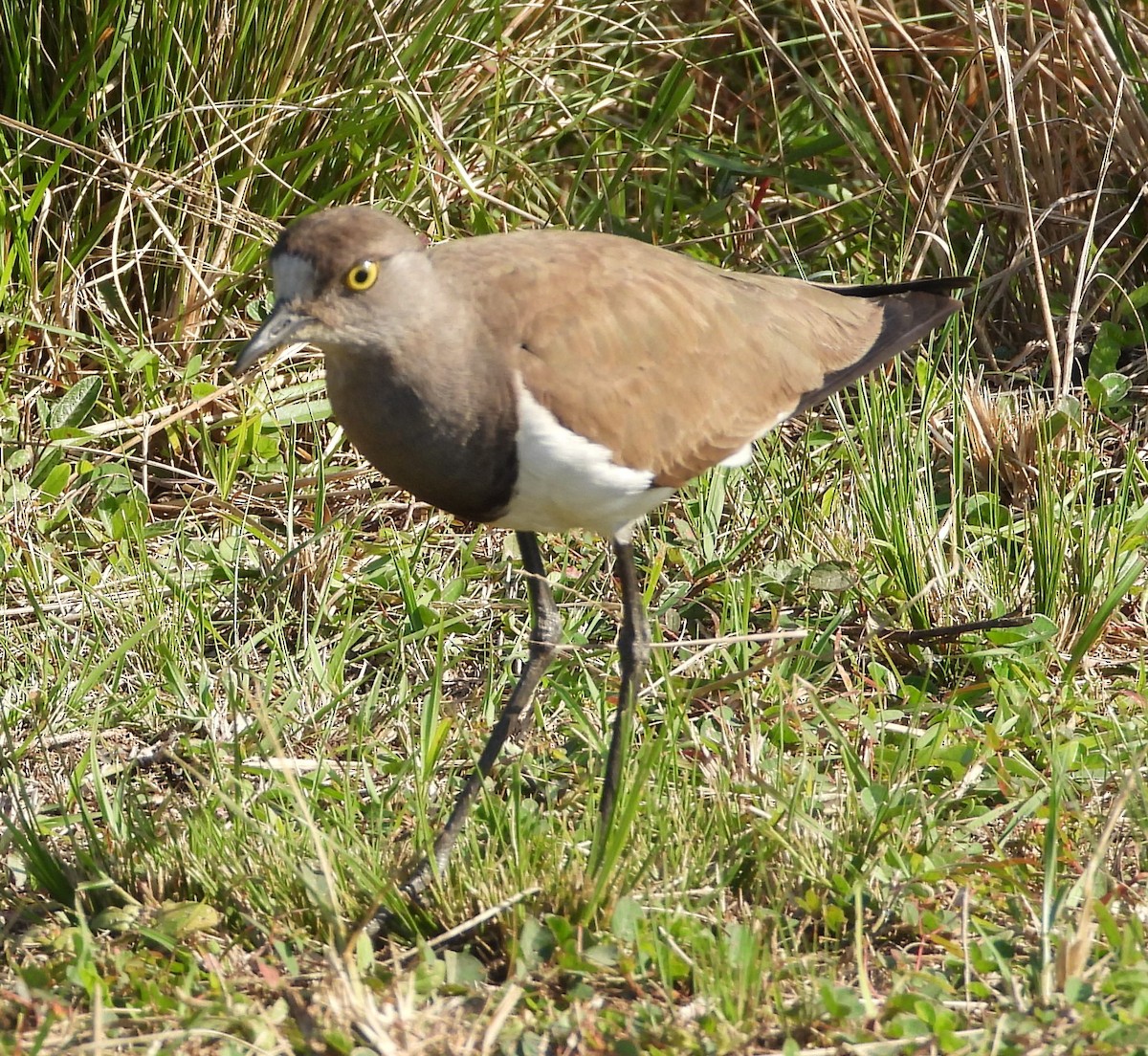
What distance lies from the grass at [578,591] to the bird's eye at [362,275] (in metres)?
0.82

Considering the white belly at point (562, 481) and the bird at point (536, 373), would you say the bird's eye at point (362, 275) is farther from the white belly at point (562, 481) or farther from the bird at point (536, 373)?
the white belly at point (562, 481)

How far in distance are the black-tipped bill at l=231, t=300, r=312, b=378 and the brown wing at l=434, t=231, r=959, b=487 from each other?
0.35m

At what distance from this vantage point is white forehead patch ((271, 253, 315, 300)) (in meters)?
2.86

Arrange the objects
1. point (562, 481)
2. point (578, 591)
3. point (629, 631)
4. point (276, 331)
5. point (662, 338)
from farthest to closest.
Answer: point (578, 591) < point (629, 631) < point (662, 338) < point (562, 481) < point (276, 331)

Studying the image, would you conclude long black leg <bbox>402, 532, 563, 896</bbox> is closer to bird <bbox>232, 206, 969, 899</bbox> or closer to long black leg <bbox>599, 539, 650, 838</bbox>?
bird <bbox>232, 206, 969, 899</bbox>

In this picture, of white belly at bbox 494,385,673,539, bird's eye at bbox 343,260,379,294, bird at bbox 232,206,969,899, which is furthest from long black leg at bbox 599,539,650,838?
bird's eye at bbox 343,260,379,294

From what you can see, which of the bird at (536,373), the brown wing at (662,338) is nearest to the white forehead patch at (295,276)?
the bird at (536,373)

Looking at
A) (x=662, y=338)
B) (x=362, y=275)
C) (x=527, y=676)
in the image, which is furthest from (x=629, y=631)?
(x=362, y=275)

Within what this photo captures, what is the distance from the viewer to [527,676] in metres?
3.45

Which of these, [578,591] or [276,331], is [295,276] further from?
[578,591]

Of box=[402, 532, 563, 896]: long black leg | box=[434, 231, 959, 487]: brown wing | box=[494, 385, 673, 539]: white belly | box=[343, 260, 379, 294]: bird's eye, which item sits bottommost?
box=[402, 532, 563, 896]: long black leg

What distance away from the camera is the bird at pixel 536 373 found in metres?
2.90

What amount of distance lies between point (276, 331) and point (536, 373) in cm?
50

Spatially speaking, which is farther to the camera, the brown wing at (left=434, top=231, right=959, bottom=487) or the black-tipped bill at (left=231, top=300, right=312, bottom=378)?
the brown wing at (left=434, top=231, right=959, bottom=487)
